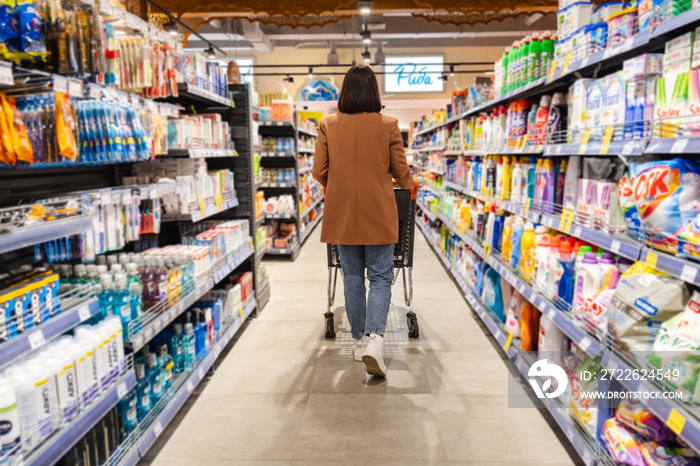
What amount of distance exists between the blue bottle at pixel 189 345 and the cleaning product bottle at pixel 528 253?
2004mm

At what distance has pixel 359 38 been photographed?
1447 cm

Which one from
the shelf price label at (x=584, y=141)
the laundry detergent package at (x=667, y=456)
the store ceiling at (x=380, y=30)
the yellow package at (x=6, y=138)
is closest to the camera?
the yellow package at (x=6, y=138)

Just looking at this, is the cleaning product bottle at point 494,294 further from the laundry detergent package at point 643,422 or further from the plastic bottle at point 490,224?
the laundry detergent package at point 643,422

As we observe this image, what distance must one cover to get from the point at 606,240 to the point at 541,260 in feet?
2.33

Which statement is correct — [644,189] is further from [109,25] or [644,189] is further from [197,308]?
[197,308]

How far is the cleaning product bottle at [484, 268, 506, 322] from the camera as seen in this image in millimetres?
3875

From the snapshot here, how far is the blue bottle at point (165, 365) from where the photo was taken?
266 cm

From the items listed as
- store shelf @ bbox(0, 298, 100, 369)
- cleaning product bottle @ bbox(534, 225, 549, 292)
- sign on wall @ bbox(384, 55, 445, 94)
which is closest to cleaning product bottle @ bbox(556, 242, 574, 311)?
cleaning product bottle @ bbox(534, 225, 549, 292)

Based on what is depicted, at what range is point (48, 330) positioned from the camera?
5.63 feet

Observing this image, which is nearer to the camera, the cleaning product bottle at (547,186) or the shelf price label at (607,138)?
the shelf price label at (607,138)

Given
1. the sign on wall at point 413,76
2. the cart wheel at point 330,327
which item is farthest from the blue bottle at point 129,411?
the sign on wall at point 413,76

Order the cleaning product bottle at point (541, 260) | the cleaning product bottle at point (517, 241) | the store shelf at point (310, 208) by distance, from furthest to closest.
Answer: the store shelf at point (310, 208)
the cleaning product bottle at point (517, 241)
the cleaning product bottle at point (541, 260)

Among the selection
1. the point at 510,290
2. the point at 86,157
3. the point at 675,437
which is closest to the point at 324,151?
the point at 86,157

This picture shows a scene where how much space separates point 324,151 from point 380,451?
1699 mm
